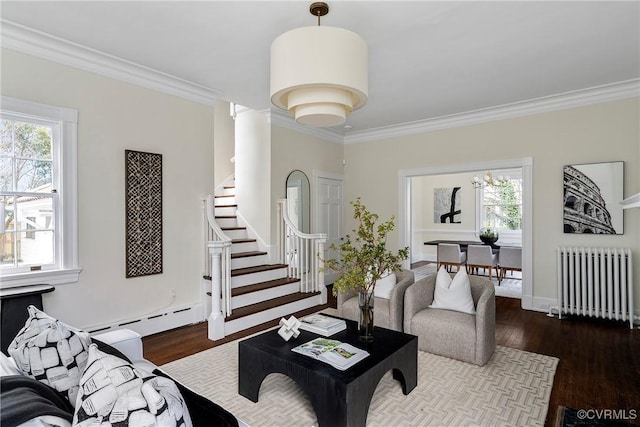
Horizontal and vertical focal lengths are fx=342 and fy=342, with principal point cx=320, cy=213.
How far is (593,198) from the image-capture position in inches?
165

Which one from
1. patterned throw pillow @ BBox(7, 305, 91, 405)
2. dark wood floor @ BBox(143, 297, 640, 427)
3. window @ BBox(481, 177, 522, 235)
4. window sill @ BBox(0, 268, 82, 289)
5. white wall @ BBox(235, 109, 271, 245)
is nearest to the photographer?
patterned throw pillow @ BBox(7, 305, 91, 405)

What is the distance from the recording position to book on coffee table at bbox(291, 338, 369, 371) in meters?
2.08

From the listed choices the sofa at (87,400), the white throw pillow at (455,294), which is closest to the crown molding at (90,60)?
the sofa at (87,400)

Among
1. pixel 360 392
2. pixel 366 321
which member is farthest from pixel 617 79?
pixel 360 392

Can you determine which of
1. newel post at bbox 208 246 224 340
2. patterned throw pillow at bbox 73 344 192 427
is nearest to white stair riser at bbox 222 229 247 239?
newel post at bbox 208 246 224 340

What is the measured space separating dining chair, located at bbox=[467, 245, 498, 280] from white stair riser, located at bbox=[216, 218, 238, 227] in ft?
14.5

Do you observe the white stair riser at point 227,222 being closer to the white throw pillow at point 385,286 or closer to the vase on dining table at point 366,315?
the white throw pillow at point 385,286

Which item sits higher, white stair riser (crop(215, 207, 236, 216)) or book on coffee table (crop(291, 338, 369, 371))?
white stair riser (crop(215, 207, 236, 216))

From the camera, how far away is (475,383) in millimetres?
2623

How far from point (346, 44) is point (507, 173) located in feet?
26.2

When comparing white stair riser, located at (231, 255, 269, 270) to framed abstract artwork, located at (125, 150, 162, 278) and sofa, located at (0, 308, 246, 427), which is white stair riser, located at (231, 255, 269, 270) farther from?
sofa, located at (0, 308, 246, 427)

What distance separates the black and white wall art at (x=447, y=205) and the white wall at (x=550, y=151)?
160 inches

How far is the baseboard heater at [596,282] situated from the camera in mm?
3971

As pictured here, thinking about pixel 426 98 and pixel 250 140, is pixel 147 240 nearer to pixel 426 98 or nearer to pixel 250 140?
pixel 250 140
